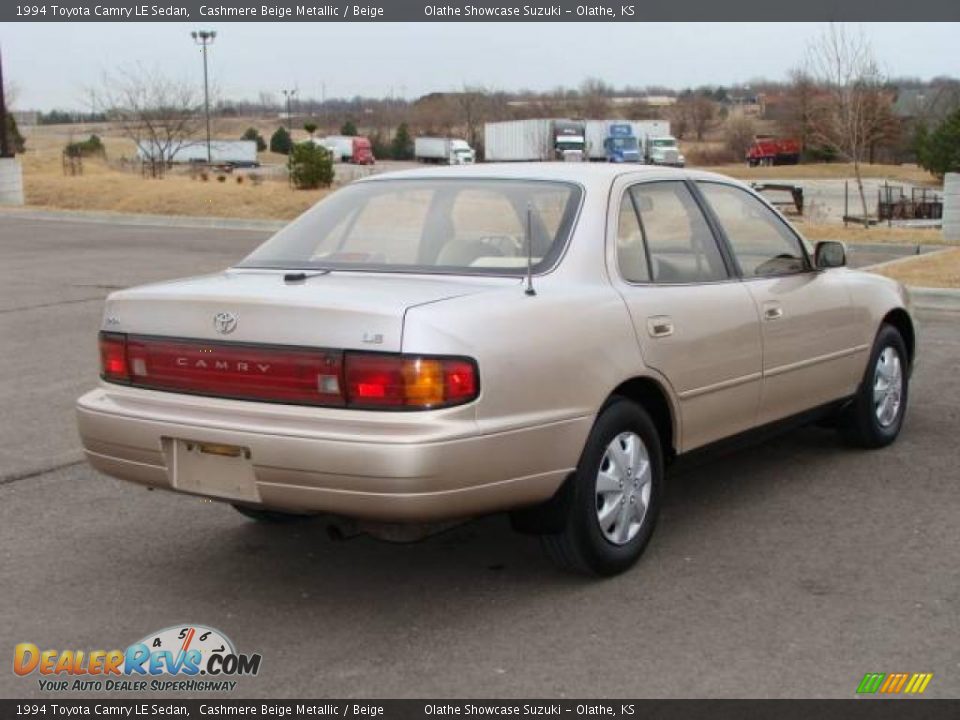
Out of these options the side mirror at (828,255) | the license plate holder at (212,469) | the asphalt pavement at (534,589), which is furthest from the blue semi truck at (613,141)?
the license plate holder at (212,469)

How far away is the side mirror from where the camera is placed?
20.5 feet

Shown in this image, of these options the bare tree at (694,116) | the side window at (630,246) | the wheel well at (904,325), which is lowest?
the wheel well at (904,325)

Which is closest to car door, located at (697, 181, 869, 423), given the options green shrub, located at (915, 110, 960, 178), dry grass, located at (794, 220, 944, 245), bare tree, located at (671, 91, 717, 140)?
dry grass, located at (794, 220, 944, 245)

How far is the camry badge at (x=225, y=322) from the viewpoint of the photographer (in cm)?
432

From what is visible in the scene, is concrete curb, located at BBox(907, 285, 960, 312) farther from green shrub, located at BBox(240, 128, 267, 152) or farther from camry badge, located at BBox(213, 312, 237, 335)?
green shrub, located at BBox(240, 128, 267, 152)

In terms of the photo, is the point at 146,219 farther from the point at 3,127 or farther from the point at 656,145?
the point at 656,145

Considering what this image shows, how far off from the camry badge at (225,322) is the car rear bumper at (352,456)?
0.25 meters

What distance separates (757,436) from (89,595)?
9.89ft

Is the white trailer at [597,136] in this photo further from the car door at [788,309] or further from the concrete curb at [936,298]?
the car door at [788,309]

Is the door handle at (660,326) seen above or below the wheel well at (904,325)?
above

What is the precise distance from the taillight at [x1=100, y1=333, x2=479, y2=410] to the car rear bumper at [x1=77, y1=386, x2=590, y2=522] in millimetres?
45

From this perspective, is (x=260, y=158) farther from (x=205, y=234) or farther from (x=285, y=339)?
(x=285, y=339)

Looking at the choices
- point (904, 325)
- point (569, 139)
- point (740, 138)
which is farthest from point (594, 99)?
point (904, 325)
